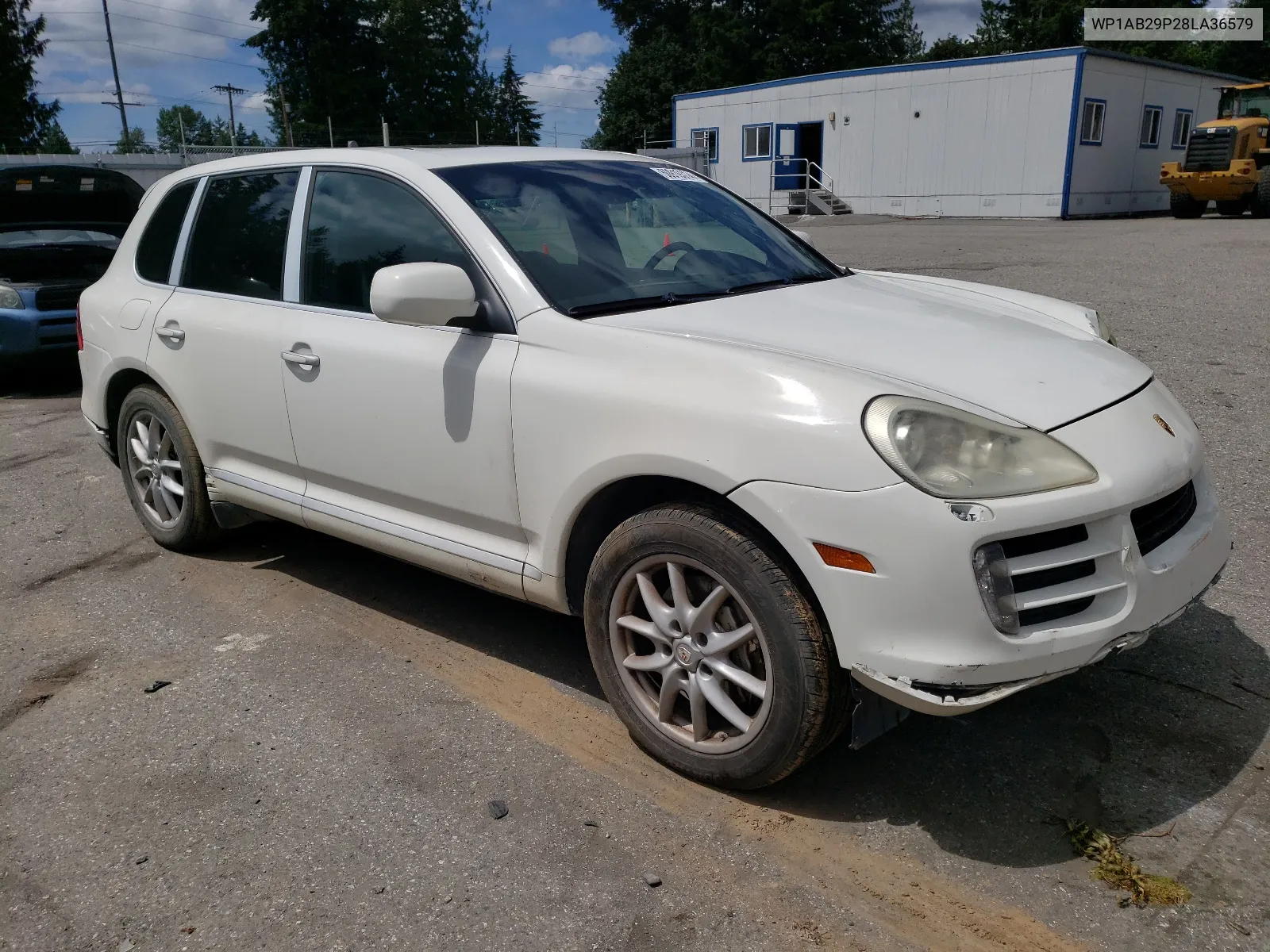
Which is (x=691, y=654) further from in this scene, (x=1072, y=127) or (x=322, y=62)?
(x=322, y=62)

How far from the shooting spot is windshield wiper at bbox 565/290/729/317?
10.1 feet

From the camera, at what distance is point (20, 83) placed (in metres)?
49.3

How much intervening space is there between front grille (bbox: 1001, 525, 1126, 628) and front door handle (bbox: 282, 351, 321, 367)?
7.98 feet

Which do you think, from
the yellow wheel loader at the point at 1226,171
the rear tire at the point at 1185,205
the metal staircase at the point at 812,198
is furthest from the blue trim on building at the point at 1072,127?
the metal staircase at the point at 812,198

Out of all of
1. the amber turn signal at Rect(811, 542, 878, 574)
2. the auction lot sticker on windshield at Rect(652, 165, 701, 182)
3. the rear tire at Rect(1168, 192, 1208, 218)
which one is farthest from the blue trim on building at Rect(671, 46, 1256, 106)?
the amber turn signal at Rect(811, 542, 878, 574)

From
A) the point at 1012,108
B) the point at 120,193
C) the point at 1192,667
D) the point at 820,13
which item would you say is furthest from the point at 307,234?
the point at 820,13

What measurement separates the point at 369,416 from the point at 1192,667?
9.26 feet

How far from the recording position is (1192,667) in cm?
330

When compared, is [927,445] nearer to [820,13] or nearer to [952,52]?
[820,13]

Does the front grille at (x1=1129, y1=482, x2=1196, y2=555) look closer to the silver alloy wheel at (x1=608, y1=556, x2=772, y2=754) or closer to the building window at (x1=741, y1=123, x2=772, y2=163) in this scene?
the silver alloy wheel at (x1=608, y1=556, x2=772, y2=754)

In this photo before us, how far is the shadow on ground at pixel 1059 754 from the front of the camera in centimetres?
264

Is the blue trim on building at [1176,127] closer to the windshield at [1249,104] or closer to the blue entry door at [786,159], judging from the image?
the windshield at [1249,104]

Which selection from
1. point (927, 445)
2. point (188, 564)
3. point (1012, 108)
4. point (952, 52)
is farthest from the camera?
point (952, 52)

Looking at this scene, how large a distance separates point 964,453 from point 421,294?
1.58 meters
